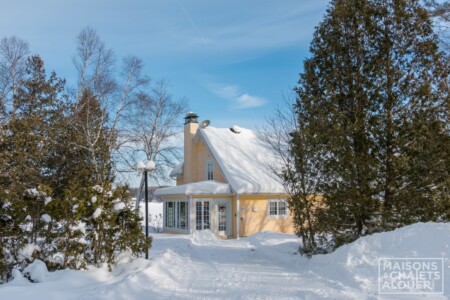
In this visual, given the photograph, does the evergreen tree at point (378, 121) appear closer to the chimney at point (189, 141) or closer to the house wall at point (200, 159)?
the house wall at point (200, 159)

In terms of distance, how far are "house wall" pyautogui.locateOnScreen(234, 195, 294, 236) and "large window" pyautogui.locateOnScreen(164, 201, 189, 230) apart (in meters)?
2.97

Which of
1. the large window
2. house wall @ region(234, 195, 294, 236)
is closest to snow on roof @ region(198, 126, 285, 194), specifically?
house wall @ region(234, 195, 294, 236)

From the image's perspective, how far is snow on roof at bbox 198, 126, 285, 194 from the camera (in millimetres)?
18844

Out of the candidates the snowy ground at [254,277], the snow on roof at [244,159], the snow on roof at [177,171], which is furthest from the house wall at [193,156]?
the snowy ground at [254,277]

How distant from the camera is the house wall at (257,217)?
739 inches

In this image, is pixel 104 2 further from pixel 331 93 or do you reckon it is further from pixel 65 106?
pixel 331 93

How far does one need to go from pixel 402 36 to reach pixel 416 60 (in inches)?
28.7

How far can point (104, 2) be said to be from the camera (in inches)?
486

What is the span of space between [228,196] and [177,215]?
3.27 m

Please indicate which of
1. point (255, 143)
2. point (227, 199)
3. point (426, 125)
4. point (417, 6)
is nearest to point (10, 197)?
point (426, 125)

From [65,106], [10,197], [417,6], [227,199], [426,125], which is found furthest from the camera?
[227,199]

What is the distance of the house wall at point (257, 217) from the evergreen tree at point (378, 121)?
9.10 metres

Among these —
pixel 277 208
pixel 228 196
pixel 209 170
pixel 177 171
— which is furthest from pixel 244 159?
pixel 177 171

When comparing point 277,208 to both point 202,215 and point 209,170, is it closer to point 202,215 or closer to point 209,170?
point 202,215
